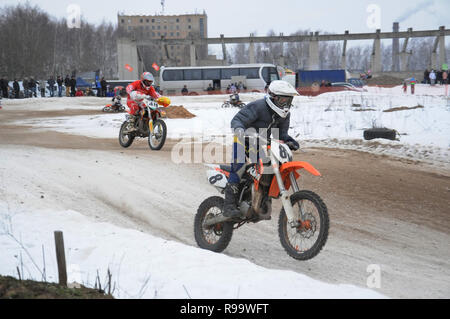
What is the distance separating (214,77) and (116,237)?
3969 cm

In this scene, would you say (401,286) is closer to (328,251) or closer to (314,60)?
(328,251)

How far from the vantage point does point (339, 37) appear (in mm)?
56844

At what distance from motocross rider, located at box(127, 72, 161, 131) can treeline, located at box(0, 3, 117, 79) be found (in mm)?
37895

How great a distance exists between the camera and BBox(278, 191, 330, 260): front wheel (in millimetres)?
4480

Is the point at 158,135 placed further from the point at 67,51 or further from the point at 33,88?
the point at 67,51

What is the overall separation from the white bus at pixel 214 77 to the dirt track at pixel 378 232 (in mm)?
33600

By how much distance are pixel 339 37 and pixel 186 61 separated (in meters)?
57.0

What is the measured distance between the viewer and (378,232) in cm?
642

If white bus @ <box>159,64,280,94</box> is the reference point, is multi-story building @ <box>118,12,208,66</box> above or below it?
above

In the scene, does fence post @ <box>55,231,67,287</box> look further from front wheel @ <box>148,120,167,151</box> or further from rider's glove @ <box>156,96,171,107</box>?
rider's glove @ <box>156,96,171,107</box>

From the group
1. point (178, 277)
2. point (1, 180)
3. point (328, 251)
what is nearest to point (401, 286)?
point (328, 251)

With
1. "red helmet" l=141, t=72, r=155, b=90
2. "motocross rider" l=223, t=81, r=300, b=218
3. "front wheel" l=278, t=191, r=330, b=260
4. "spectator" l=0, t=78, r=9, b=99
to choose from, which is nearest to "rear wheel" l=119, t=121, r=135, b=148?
"red helmet" l=141, t=72, r=155, b=90

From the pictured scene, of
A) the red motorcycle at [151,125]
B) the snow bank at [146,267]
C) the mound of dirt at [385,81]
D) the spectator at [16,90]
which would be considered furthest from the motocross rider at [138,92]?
the mound of dirt at [385,81]

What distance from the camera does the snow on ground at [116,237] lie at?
12.8 feet
